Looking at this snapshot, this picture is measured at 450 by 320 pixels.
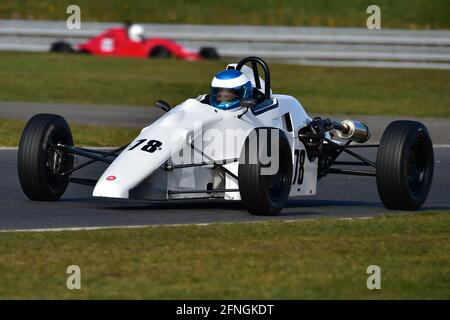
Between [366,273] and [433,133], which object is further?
[433,133]

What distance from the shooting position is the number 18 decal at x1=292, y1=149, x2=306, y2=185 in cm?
1123

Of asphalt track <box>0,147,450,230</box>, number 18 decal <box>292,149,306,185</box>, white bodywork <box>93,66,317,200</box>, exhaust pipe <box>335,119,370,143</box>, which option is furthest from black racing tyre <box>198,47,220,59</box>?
number 18 decal <box>292,149,306,185</box>

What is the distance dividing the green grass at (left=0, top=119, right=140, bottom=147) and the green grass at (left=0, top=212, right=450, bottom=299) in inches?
288

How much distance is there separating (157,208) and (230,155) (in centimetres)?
83

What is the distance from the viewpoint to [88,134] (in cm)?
1783

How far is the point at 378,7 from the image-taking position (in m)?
32.9

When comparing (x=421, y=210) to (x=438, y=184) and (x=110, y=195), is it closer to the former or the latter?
(x=438, y=184)

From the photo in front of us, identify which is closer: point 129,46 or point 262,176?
point 262,176

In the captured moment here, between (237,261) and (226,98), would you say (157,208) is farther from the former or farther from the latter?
(237,261)

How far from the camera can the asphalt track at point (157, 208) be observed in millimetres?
10000

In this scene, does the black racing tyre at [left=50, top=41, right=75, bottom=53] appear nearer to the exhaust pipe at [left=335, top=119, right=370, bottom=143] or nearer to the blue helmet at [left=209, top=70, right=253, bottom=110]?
the exhaust pipe at [left=335, top=119, right=370, bottom=143]

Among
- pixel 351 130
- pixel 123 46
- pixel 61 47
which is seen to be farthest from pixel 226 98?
pixel 61 47
